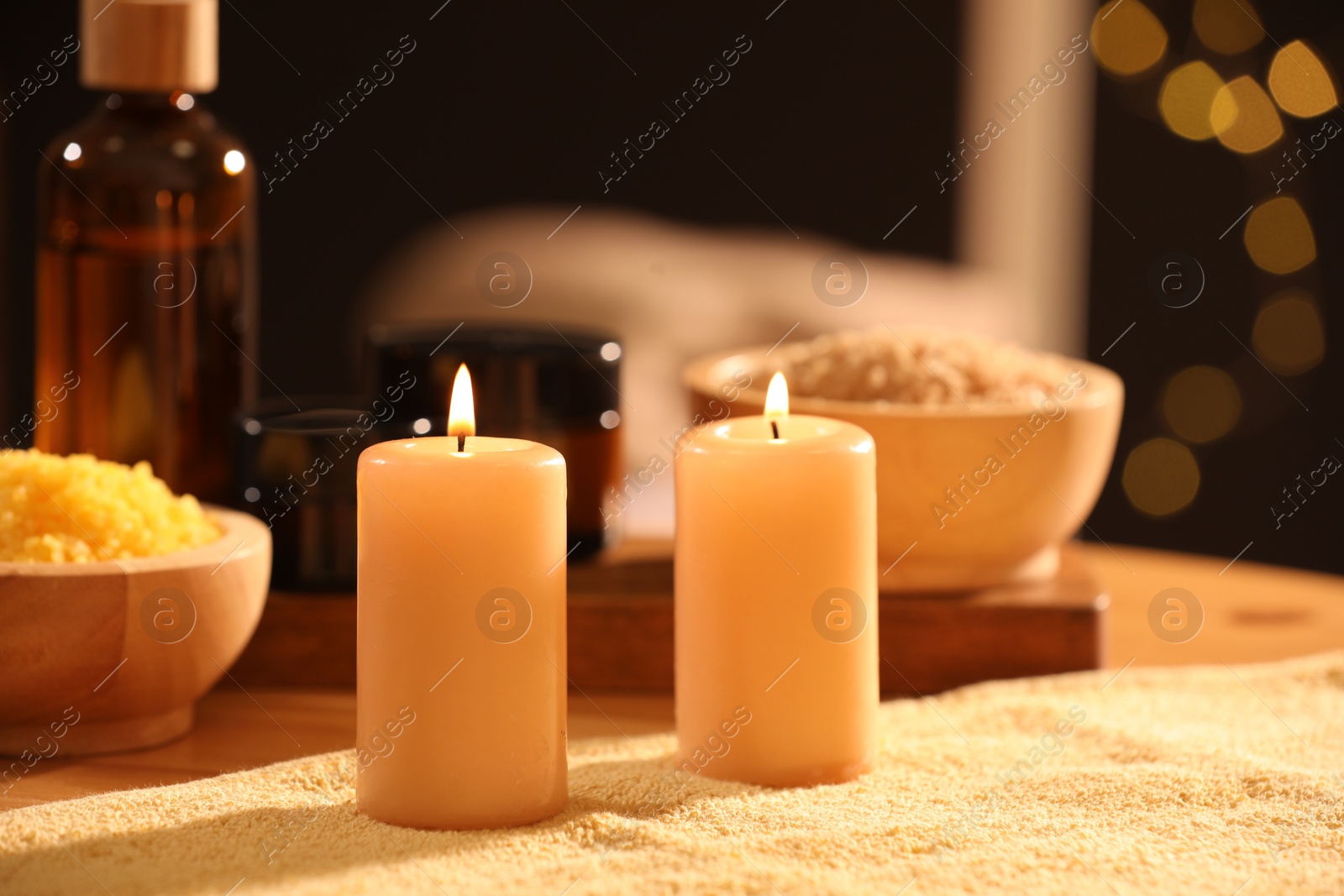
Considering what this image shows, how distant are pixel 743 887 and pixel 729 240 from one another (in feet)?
6.71

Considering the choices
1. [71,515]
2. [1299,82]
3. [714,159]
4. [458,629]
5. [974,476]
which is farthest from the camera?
[714,159]

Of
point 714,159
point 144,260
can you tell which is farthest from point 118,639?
point 714,159

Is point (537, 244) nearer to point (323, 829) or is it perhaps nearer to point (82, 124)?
point (82, 124)

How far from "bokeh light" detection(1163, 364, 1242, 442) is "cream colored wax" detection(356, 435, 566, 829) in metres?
2.16

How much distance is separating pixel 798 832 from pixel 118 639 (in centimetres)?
36

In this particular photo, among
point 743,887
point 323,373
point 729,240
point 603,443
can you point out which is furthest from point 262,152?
point 743,887

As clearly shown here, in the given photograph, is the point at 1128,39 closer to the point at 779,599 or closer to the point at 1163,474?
the point at 1163,474

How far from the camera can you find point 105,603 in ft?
2.31

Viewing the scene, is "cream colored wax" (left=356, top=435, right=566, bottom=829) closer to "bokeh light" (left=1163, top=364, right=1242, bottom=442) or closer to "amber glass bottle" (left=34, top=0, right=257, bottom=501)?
"amber glass bottle" (left=34, top=0, right=257, bottom=501)

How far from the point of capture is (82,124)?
97 cm

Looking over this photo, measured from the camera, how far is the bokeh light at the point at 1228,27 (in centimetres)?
Answer: 249

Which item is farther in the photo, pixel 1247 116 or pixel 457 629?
pixel 1247 116

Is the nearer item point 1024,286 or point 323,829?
point 323,829

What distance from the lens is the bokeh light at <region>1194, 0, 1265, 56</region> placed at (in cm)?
249
